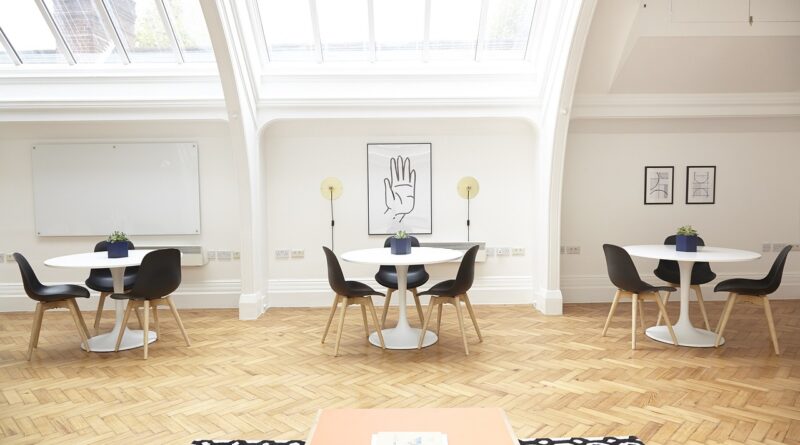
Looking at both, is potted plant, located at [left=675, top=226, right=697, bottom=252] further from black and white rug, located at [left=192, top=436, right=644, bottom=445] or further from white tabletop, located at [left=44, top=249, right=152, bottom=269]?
white tabletop, located at [left=44, top=249, right=152, bottom=269]

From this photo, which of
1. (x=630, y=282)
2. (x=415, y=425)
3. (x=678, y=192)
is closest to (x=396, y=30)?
(x=630, y=282)

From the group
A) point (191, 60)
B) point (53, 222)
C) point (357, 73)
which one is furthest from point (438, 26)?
point (53, 222)

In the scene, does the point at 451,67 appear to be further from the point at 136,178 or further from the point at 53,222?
the point at 53,222

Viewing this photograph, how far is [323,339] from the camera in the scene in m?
4.97

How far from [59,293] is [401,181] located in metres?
3.63

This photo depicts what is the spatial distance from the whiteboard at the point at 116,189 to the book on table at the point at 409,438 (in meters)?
4.96

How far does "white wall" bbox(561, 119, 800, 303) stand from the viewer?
21.4 feet

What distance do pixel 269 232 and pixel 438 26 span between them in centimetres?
305

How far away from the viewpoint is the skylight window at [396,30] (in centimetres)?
565

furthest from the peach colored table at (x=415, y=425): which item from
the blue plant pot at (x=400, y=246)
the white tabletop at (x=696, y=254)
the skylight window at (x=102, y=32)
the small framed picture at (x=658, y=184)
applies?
the small framed picture at (x=658, y=184)

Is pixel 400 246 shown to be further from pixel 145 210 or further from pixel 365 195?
pixel 145 210

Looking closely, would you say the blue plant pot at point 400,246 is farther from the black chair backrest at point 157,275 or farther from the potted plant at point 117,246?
the potted plant at point 117,246

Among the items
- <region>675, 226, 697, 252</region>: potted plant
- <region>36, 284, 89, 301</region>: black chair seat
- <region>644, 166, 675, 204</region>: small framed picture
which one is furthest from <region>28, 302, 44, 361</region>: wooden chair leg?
<region>644, 166, 675, 204</region>: small framed picture

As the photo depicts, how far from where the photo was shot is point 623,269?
484 cm
